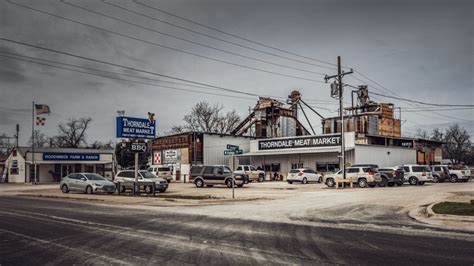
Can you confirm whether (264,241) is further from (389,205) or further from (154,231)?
(389,205)

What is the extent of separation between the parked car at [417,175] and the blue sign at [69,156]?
42347 millimetres

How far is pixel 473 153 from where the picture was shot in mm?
107562

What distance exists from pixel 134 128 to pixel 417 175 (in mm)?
23958

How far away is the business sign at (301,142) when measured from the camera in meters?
45.3

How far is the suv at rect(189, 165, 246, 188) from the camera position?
114ft

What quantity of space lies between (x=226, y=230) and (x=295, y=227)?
6.70ft

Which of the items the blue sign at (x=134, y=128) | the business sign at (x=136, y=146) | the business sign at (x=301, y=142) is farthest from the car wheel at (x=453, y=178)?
the business sign at (x=136, y=146)

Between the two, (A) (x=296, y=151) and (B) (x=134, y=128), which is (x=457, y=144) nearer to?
(A) (x=296, y=151)

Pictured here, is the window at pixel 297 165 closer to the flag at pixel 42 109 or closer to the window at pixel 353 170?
the window at pixel 353 170

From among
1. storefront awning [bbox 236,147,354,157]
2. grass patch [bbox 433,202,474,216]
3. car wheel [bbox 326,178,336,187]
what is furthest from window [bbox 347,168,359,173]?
grass patch [bbox 433,202,474,216]

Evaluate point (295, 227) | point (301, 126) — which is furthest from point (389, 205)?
point (301, 126)

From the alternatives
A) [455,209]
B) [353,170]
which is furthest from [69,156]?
[455,209]

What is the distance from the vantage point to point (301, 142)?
48.5 meters

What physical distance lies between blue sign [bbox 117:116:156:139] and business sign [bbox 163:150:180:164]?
1081 inches
